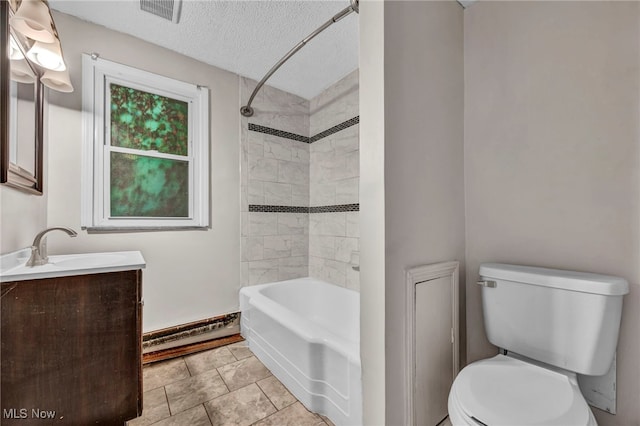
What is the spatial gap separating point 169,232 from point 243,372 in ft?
3.84

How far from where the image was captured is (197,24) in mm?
1887

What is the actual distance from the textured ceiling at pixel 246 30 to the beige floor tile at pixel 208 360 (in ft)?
7.70

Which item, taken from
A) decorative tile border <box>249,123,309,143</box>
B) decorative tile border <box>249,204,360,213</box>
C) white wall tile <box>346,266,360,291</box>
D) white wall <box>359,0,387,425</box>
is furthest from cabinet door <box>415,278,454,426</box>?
decorative tile border <box>249,123,309,143</box>

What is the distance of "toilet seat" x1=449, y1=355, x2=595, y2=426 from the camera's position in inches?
33.6

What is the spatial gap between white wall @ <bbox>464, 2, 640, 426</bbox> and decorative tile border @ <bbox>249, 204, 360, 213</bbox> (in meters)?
1.01

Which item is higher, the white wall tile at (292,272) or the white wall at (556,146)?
the white wall at (556,146)

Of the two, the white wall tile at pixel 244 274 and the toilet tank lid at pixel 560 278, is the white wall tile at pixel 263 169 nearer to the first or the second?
the white wall tile at pixel 244 274

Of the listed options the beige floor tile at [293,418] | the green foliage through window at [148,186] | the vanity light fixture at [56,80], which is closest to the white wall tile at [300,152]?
the green foliage through window at [148,186]

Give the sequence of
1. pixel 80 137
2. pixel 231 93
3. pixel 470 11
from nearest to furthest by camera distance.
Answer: pixel 470 11
pixel 80 137
pixel 231 93

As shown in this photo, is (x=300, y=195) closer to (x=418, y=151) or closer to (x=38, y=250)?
(x=418, y=151)

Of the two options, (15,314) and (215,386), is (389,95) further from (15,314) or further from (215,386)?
(215,386)

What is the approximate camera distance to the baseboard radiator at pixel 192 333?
2.04 meters

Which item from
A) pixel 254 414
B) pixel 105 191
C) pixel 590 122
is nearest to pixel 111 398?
pixel 254 414

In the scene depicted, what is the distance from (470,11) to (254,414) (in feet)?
8.48
